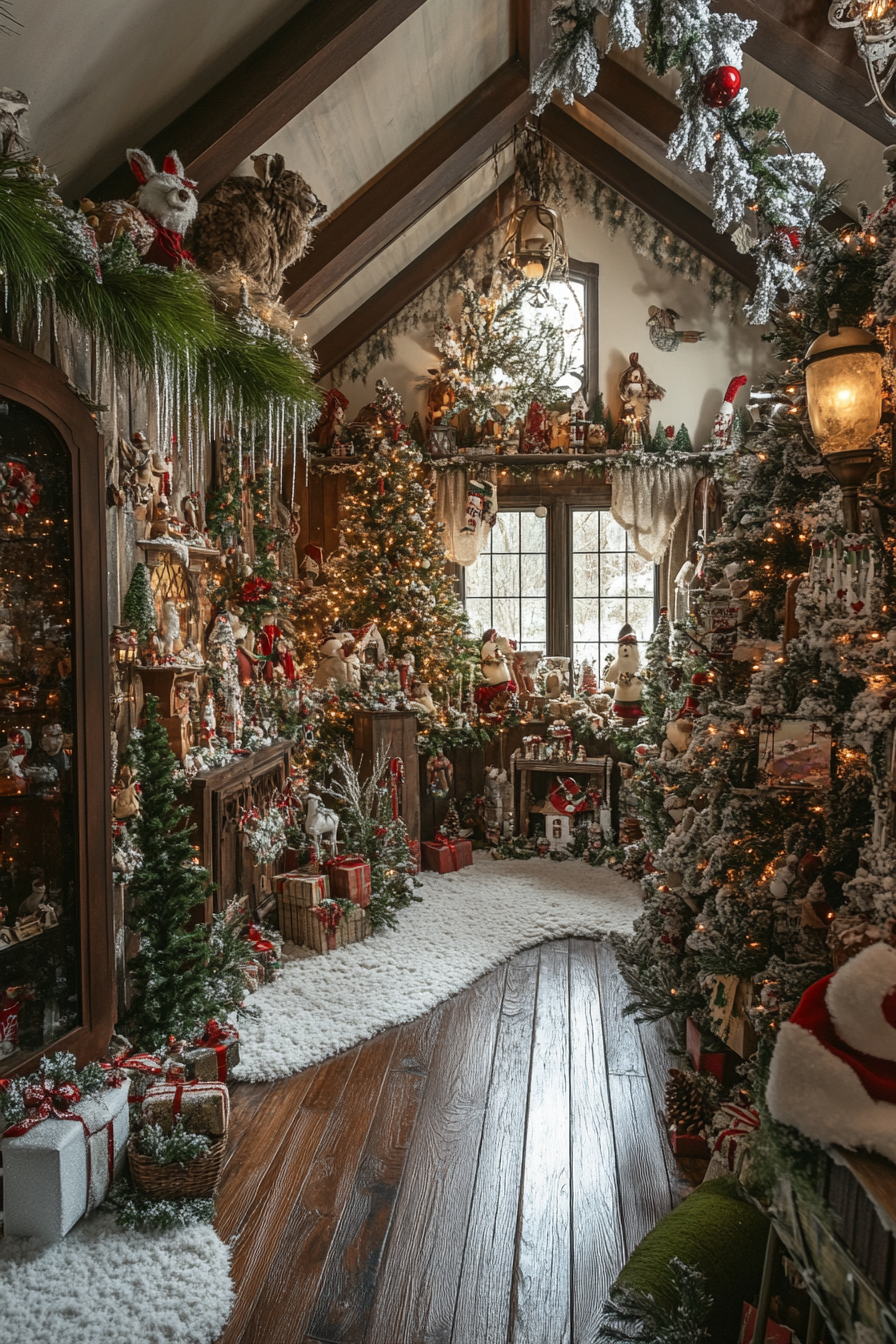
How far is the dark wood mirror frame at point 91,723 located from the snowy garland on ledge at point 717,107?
226 cm

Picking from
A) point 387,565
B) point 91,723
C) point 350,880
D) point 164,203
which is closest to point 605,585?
point 387,565

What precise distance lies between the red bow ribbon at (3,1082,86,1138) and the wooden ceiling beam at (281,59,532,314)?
4.06 m

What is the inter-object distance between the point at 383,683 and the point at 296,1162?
3426mm

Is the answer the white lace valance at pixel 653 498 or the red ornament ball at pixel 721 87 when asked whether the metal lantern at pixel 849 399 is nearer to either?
the red ornament ball at pixel 721 87

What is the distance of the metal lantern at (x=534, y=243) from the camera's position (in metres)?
Answer: 4.54

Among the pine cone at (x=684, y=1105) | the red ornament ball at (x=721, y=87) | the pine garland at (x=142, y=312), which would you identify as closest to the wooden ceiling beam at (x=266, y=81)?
the pine garland at (x=142, y=312)

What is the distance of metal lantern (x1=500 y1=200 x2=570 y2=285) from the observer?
4.54m

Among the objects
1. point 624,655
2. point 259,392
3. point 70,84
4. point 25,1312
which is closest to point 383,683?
point 624,655

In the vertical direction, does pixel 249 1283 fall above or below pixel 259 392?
below

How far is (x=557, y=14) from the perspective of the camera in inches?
126

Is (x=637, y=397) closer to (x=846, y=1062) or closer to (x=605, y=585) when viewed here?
(x=605, y=585)

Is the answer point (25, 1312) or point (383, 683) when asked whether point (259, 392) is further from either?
point (25, 1312)

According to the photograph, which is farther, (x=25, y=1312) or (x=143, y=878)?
(x=143, y=878)

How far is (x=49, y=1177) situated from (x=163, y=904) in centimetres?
106
